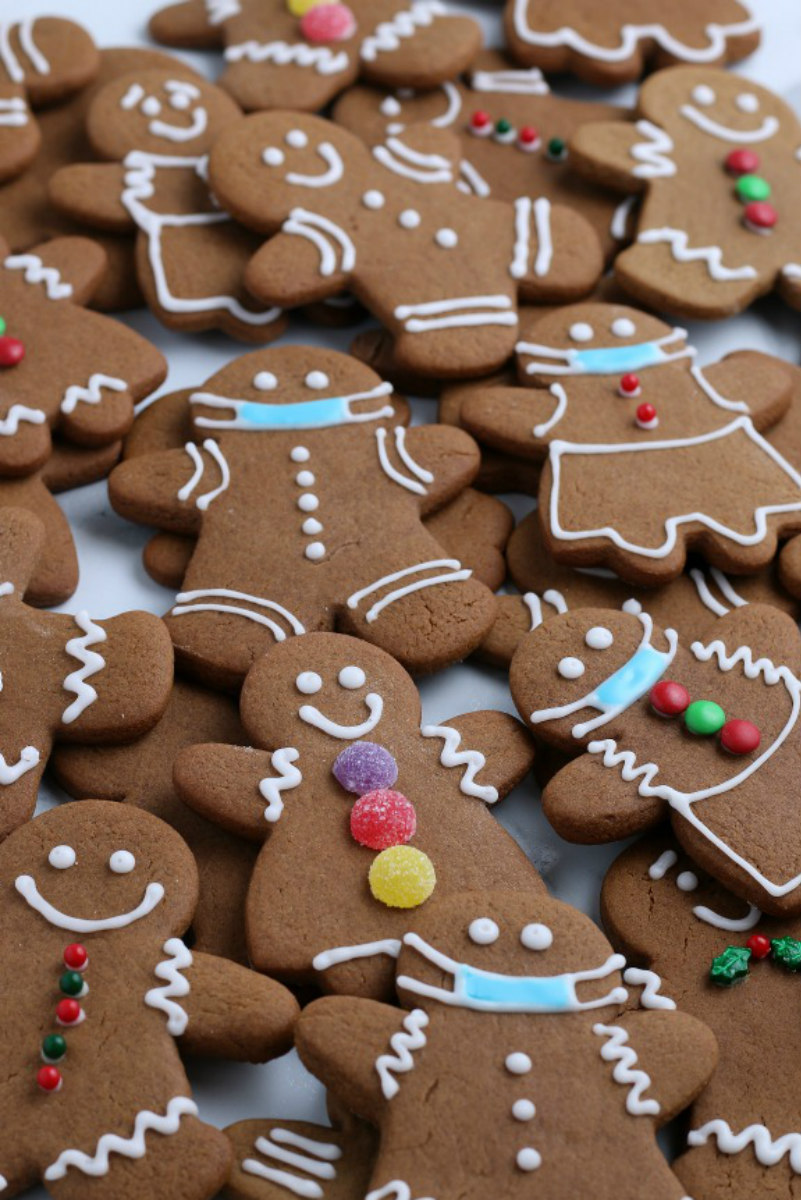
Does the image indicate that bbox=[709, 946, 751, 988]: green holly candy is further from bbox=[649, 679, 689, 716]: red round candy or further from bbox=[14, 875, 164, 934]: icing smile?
bbox=[14, 875, 164, 934]: icing smile

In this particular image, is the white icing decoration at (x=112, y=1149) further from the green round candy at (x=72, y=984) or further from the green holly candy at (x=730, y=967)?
the green holly candy at (x=730, y=967)

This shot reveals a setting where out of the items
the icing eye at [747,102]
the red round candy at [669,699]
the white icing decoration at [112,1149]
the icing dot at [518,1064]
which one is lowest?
the white icing decoration at [112,1149]

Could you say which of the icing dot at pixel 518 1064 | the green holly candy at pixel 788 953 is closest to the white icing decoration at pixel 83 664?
the icing dot at pixel 518 1064

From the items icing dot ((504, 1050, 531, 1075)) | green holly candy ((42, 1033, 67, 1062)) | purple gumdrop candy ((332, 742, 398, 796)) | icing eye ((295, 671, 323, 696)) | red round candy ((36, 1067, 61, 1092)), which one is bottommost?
red round candy ((36, 1067, 61, 1092))

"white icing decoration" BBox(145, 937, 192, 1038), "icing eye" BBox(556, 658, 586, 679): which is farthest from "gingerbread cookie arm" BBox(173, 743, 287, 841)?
"icing eye" BBox(556, 658, 586, 679)

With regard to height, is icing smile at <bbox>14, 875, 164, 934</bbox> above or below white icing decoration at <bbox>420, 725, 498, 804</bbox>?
below

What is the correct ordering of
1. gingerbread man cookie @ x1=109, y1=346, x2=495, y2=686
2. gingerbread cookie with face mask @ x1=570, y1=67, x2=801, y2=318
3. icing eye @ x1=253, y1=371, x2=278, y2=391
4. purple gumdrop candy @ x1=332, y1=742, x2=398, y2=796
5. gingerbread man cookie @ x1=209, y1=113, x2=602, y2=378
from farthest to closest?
gingerbread cookie with face mask @ x1=570, y1=67, x2=801, y2=318 < gingerbread man cookie @ x1=209, y1=113, x2=602, y2=378 < icing eye @ x1=253, y1=371, x2=278, y2=391 < gingerbread man cookie @ x1=109, y1=346, x2=495, y2=686 < purple gumdrop candy @ x1=332, y1=742, x2=398, y2=796

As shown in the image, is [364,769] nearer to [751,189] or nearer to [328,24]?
[751,189]
